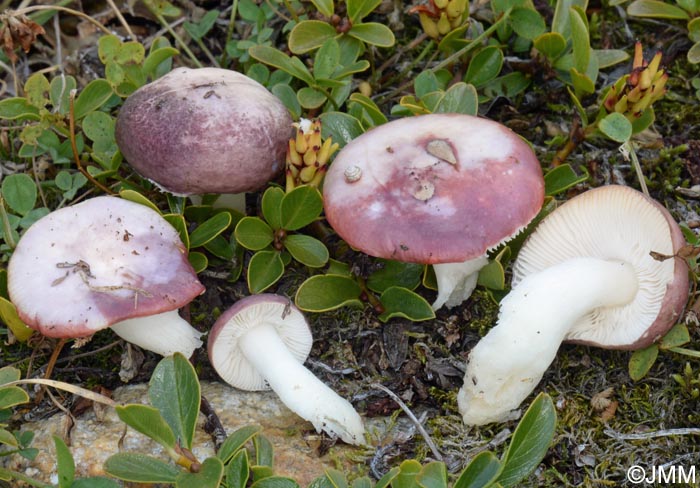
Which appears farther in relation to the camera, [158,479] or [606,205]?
[606,205]

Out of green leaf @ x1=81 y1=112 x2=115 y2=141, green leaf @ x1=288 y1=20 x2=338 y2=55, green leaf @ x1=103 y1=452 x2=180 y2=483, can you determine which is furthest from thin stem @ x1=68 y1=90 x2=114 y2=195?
green leaf @ x1=103 y1=452 x2=180 y2=483

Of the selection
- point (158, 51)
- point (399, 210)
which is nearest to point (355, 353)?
point (399, 210)

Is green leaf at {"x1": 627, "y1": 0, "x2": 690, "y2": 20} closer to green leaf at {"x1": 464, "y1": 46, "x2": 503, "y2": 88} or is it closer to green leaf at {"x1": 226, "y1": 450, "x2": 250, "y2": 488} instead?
green leaf at {"x1": 464, "y1": 46, "x2": 503, "y2": 88}

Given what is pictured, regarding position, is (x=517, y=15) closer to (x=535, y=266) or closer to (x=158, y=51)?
(x=535, y=266)

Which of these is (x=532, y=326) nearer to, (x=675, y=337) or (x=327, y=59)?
(x=675, y=337)

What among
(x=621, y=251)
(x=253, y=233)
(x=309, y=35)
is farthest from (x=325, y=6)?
(x=621, y=251)

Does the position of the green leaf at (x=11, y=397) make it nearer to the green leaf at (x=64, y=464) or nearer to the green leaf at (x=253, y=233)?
the green leaf at (x=64, y=464)

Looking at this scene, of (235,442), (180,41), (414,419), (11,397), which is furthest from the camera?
(180,41)

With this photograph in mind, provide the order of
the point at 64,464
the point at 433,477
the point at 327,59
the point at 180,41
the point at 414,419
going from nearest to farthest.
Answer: the point at 433,477, the point at 64,464, the point at 414,419, the point at 327,59, the point at 180,41
